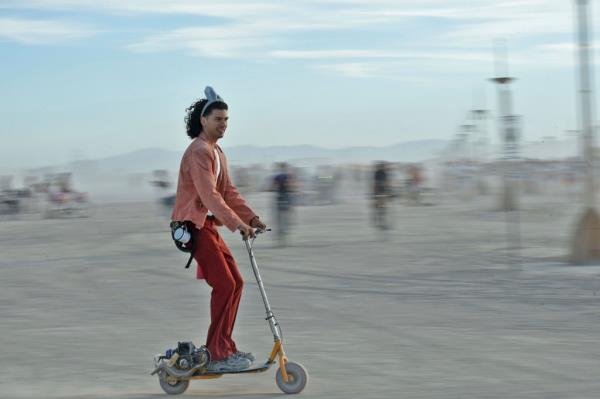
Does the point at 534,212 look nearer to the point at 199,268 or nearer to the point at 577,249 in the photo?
the point at 577,249

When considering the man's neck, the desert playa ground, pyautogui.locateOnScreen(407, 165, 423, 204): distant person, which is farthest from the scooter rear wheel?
pyautogui.locateOnScreen(407, 165, 423, 204): distant person

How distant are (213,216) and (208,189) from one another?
0.34 m

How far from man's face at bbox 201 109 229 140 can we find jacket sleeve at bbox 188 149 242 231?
0.20m

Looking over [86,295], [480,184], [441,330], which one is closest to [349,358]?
[441,330]

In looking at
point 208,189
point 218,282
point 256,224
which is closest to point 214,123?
point 208,189

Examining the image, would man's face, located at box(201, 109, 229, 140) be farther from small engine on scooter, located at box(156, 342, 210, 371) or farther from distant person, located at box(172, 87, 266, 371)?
small engine on scooter, located at box(156, 342, 210, 371)

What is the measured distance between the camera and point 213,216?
6887 mm

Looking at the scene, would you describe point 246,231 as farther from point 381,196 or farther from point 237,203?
point 381,196

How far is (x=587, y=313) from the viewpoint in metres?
10.6

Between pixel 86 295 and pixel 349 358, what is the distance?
19.1 feet

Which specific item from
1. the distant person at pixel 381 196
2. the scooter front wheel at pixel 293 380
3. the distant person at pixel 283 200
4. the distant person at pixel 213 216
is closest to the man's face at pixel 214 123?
the distant person at pixel 213 216

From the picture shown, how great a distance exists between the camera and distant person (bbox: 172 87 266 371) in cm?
662

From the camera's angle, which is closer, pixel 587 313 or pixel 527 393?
pixel 527 393

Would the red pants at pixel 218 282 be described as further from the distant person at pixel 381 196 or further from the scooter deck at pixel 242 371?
the distant person at pixel 381 196
